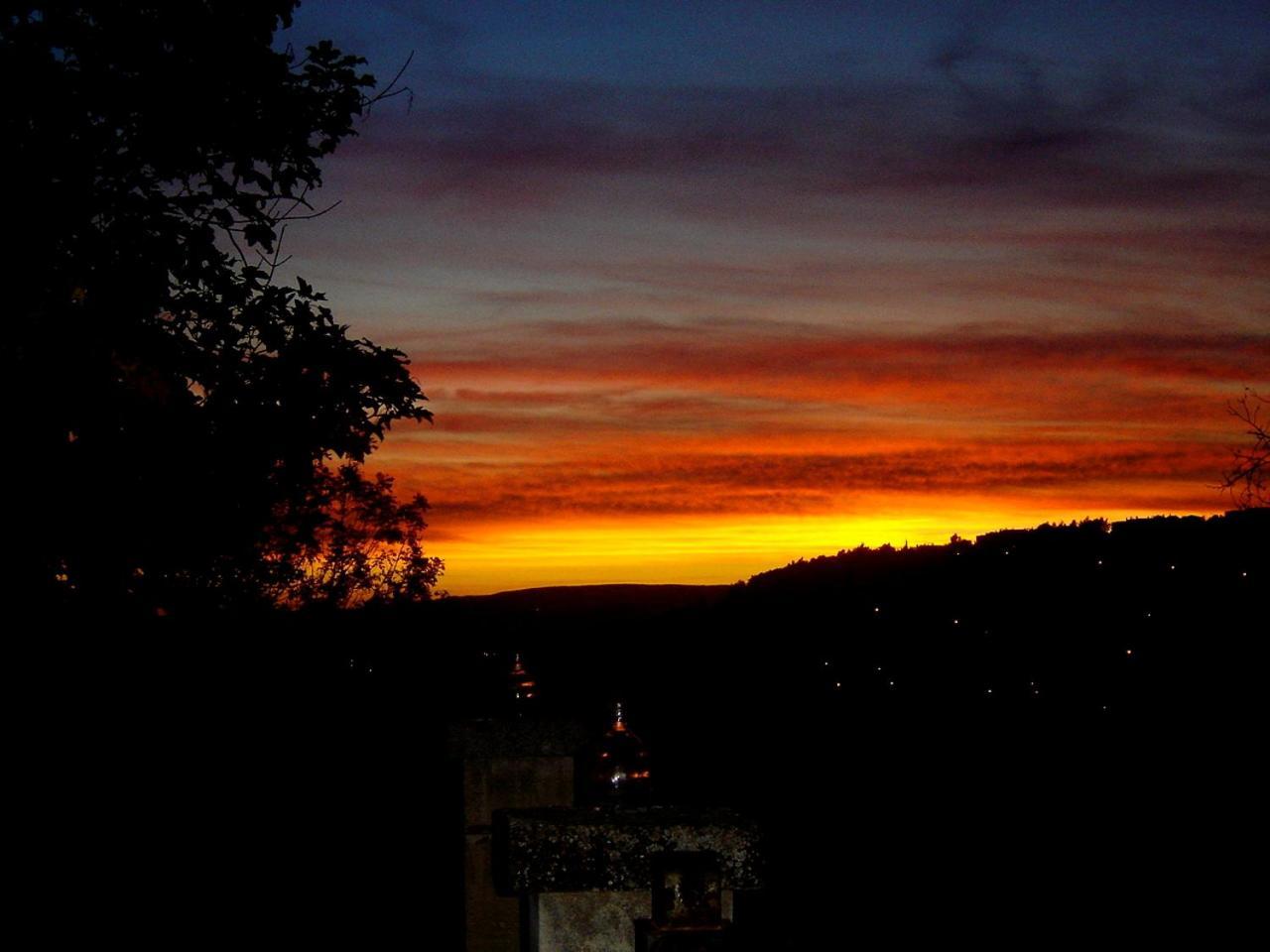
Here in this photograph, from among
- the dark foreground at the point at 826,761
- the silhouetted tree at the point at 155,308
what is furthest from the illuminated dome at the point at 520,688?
the silhouetted tree at the point at 155,308

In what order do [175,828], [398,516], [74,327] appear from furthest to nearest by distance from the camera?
1. [398,516]
2. [175,828]
3. [74,327]

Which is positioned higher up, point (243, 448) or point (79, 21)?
point (79, 21)

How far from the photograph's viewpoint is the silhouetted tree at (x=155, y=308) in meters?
12.1

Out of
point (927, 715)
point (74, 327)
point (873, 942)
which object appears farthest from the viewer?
point (927, 715)

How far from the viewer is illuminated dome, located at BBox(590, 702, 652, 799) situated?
15.9ft

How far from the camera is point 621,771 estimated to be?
4.92 m

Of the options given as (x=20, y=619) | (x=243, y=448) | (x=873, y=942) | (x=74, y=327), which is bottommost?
(x=873, y=942)

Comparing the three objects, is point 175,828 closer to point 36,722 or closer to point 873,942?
point 36,722

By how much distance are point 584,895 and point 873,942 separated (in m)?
5.64

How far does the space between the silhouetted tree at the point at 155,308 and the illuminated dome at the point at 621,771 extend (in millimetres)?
7949

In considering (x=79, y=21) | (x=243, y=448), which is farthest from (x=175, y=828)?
(x=79, y=21)

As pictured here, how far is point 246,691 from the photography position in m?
16.9

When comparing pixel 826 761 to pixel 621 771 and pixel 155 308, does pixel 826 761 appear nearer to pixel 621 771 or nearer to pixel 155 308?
pixel 155 308

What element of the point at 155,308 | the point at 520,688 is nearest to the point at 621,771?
the point at 520,688
